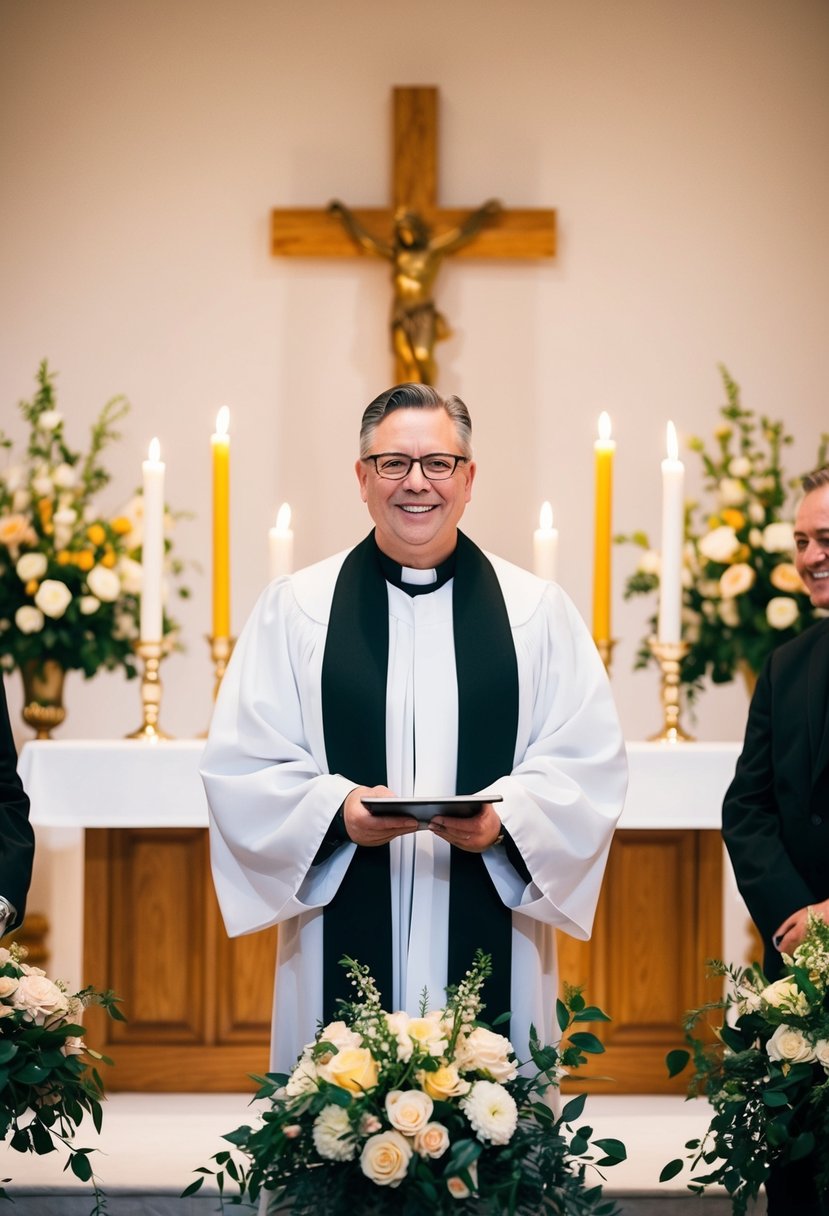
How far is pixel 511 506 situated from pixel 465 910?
370cm

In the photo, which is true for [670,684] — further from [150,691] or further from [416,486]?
[416,486]

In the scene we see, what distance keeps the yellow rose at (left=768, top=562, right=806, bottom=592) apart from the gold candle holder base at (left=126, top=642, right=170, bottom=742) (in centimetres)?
185

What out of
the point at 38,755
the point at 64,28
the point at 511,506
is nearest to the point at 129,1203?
the point at 38,755

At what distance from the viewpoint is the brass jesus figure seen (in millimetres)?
6438

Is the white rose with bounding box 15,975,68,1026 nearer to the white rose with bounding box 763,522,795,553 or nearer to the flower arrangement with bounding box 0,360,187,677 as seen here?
the flower arrangement with bounding box 0,360,187,677

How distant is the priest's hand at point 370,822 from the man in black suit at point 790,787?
0.88 m

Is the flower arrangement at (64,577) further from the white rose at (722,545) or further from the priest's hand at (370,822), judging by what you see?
the priest's hand at (370,822)

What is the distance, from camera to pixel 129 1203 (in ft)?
12.4

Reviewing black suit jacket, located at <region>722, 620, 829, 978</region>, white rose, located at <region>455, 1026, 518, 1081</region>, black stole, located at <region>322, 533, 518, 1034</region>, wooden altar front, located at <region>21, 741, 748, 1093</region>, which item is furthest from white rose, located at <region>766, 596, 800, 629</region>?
white rose, located at <region>455, 1026, 518, 1081</region>

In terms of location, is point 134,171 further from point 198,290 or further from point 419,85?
point 419,85

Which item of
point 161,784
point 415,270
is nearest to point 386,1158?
point 161,784

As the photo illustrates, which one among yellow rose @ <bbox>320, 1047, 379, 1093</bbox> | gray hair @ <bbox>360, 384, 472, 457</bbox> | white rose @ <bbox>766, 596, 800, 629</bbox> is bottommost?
yellow rose @ <bbox>320, 1047, 379, 1093</bbox>

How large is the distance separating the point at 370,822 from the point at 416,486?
2.26ft

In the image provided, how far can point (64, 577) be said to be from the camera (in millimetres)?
4648
